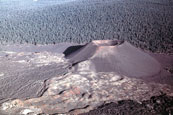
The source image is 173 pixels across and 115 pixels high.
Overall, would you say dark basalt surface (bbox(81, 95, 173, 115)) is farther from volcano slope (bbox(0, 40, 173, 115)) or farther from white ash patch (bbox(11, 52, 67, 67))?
white ash patch (bbox(11, 52, 67, 67))

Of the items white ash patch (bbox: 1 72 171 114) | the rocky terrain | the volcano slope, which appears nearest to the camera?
white ash patch (bbox: 1 72 171 114)

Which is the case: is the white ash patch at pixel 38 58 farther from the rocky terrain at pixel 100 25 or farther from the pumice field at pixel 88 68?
the rocky terrain at pixel 100 25

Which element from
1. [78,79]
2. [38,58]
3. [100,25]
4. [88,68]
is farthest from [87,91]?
[100,25]

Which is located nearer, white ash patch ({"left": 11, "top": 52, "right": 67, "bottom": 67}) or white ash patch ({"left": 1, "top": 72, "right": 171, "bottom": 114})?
white ash patch ({"left": 1, "top": 72, "right": 171, "bottom": 114})

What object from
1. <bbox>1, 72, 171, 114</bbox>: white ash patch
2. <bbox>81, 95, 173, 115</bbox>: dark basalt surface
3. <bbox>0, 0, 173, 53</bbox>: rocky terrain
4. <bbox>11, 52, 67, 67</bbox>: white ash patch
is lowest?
<bbox>81, 95, 173, 115</bbox>: dark basalt surface

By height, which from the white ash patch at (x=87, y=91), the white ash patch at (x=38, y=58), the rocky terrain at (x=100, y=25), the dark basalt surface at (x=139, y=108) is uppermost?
the rocky terrain at (x=100, y=25)

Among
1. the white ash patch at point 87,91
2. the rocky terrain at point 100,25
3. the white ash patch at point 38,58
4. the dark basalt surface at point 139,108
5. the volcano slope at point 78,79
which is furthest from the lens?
the rocky terrain at point 100,25

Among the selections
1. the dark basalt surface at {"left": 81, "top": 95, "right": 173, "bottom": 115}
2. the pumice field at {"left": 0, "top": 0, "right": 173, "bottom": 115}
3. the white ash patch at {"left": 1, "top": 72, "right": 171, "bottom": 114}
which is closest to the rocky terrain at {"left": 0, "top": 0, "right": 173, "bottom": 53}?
the pumice field at {"left": 0, "top": 0, "right": 173, "bottom": 115}

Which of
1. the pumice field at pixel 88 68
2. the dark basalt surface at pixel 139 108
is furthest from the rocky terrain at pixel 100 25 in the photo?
the dark basalt surface at pixel 139 108

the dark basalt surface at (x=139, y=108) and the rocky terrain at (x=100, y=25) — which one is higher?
the rocky terrain at (x=100, y=25)

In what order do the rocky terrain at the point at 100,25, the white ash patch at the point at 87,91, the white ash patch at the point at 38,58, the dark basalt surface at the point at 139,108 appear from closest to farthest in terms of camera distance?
1. the dark basalt surface at the point at 139,108
2. the white ash patch at the point at 87,91
3. the white ash patch at the point at 38,58
4. the rocky terrain at the point at 100,25
